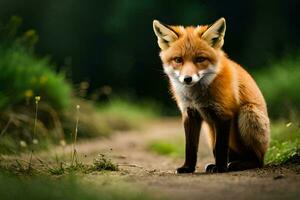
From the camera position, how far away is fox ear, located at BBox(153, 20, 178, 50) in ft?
20.4

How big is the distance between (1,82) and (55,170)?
3.27 m

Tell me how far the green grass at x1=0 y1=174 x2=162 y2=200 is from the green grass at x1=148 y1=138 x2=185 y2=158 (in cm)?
452

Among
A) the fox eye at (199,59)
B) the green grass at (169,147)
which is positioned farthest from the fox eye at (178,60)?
the green grass at (169,147)

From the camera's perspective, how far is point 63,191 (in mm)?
4230

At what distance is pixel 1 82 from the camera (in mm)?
8586

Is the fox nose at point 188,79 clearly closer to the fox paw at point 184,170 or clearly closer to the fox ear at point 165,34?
the fox ear at point 165,34

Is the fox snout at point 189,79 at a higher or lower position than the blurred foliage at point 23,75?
lower

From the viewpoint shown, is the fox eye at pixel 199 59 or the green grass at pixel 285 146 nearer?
the fox eye at pixel 199 59

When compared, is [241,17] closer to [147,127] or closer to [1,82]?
[147,127]

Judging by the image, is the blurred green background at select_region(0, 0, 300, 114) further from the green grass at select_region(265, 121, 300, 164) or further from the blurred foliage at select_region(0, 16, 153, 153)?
the green grass at select_region(265, 121, 300, 164)

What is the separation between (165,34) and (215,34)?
1.79 feet

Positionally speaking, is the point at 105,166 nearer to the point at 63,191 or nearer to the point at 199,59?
the point at 199,59

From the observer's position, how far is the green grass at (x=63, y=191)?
4.04 meters

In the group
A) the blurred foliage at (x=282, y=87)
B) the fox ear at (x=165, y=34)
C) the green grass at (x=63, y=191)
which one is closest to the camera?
the green grass at (x=63, y=191)
